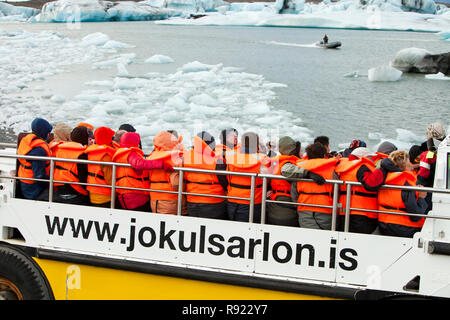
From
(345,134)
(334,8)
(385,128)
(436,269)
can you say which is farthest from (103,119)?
(334,8)

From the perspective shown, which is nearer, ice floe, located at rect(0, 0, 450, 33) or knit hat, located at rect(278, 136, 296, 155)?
knit hat, located at rect(278, 136, 296, 155)

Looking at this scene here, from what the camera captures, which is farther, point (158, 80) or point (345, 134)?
point (158, 80)

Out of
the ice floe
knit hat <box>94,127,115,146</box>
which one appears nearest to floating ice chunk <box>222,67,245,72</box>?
the ice floe

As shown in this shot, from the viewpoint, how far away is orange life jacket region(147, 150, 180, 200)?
3.83 meters

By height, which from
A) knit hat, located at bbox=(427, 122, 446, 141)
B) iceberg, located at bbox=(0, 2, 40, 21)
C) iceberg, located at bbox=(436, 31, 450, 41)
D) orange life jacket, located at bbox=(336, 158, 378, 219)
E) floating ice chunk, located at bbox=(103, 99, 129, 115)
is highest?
iceberg, located at bbox=(0, 2, 40, 21)

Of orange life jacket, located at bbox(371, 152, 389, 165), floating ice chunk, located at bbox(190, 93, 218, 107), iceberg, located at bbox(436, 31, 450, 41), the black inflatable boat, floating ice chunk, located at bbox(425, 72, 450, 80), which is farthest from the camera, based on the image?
the black inflatable boat

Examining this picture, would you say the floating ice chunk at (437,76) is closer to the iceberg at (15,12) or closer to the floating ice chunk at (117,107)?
the floating ice chunk at (117,107)

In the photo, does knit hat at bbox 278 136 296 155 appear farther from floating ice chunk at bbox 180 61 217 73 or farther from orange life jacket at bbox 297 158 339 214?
floating ice chunk at bbox 180 61 217 73

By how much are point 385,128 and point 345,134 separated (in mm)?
2347

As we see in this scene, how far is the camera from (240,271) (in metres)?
3.72

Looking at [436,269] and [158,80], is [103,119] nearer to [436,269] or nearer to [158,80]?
[158,80]

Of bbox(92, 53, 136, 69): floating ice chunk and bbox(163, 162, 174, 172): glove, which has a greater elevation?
bbox(163, 162, 174, 172): glove

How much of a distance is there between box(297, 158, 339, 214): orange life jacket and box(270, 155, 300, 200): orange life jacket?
12 cm

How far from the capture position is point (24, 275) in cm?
409
